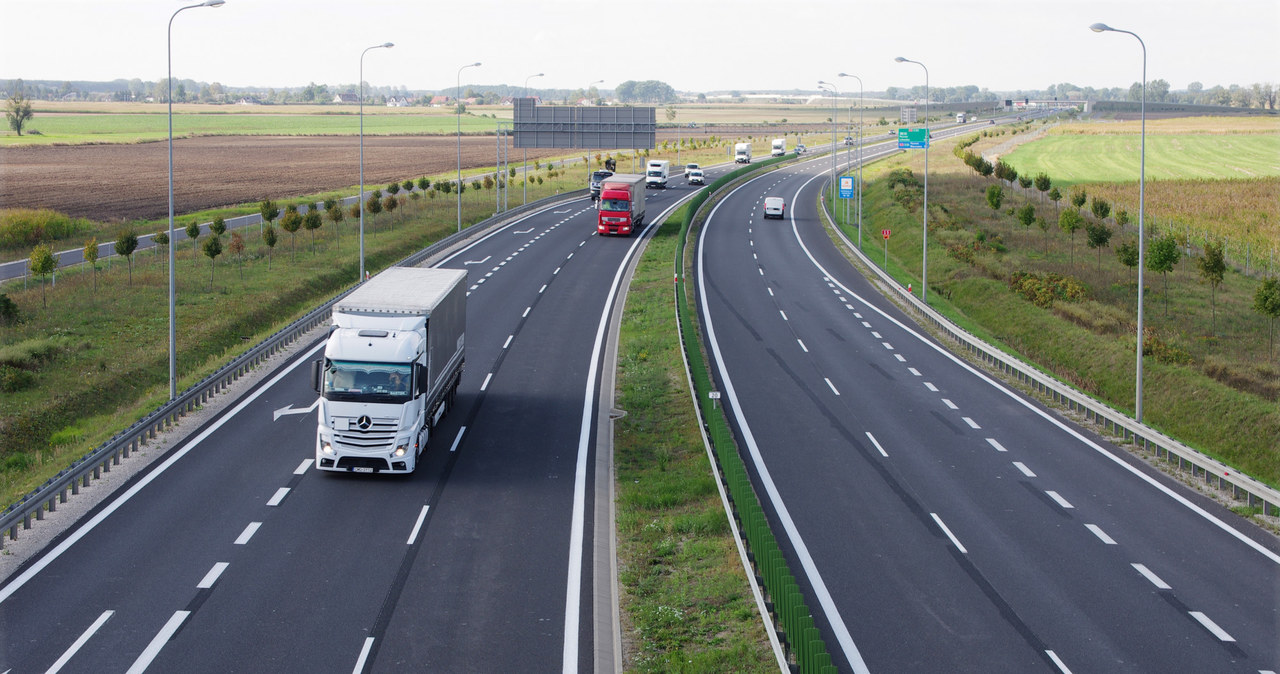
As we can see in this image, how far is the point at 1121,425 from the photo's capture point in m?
27.4

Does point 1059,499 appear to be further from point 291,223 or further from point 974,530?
point 291,223

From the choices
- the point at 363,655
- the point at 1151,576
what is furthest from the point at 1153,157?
the point at 363,655

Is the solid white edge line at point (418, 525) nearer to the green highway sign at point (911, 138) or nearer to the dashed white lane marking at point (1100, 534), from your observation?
the dashed white lane marking at point (1100, 534)

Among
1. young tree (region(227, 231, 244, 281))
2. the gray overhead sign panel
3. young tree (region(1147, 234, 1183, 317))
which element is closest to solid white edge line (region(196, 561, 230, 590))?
young tree (region(227, 231, 244, 281))

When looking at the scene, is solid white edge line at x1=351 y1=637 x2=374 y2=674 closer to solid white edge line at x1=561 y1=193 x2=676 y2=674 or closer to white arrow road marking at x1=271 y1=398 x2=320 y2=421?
solid white edge line at x1=561 y1=193 x2=676 y2=674

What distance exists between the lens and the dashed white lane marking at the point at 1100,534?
806 inches

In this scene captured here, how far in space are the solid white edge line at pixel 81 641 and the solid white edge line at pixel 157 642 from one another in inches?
36.9

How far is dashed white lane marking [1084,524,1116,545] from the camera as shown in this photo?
2048 cm

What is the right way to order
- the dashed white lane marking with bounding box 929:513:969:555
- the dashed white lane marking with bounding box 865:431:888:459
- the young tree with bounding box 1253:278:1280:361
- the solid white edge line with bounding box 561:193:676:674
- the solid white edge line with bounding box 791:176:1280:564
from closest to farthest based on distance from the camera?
the solid white edge line with bounding box 561:193:676:674, the dashed white lane marking with bounding box 929:513:969:555, the solid white edge line with bounding box 791:176:1280:564, the dashed white lane marking with bounding box 865:431:888:459, the young tree with bounding box 1253:278:1280:361

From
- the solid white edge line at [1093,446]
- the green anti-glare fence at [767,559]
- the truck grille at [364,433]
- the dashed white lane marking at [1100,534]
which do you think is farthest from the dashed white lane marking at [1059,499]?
the truck grille at [364,433]

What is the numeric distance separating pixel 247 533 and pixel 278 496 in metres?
2.10

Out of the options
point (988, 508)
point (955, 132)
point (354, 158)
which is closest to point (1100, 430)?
point (988, 508)

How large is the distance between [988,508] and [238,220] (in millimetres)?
63269

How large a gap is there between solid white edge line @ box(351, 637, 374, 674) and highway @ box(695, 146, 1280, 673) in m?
6.85
